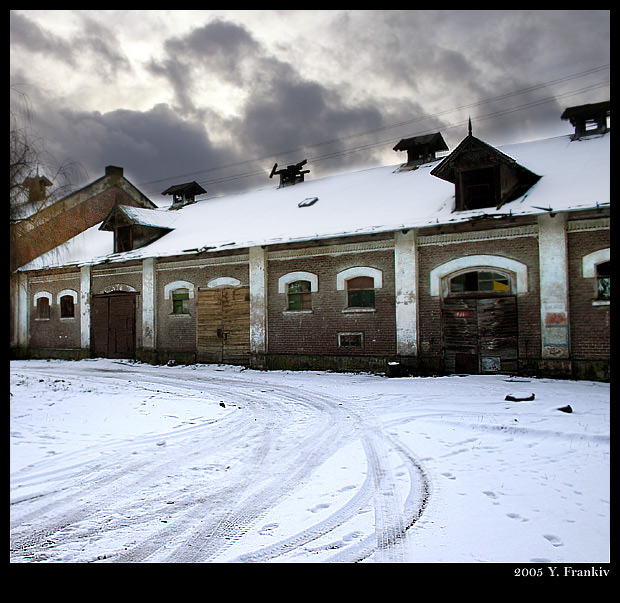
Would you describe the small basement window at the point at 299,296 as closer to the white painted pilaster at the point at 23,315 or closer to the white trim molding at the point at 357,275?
the white trim molding at the point at 357,275

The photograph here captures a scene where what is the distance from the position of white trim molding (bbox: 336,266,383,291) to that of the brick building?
0.15 feet

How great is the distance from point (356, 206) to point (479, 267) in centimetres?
508

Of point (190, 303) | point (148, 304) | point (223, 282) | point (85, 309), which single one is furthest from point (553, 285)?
point (85, 309)

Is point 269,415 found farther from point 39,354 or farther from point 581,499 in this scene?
point 39,354

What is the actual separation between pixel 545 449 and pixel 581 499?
1.65 metres

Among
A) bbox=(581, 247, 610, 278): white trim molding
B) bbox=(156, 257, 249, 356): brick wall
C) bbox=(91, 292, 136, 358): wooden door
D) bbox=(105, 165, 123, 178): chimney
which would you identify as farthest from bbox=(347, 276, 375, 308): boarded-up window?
bbox=(105, 165, 123, 178): chimney

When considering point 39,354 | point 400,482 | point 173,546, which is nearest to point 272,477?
point 400,482

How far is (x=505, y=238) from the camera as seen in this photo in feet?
41.2

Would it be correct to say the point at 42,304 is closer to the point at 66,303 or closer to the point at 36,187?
the point at 66,303

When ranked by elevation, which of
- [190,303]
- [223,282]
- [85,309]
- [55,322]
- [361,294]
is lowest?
[55,322]

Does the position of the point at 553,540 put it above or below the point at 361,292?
below

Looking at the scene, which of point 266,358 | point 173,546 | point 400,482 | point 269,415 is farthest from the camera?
point 266,358

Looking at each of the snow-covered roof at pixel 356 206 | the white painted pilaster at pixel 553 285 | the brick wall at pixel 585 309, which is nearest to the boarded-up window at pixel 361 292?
the snow-covered roof at pixel 356 206

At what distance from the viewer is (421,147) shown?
18641 millimetres
